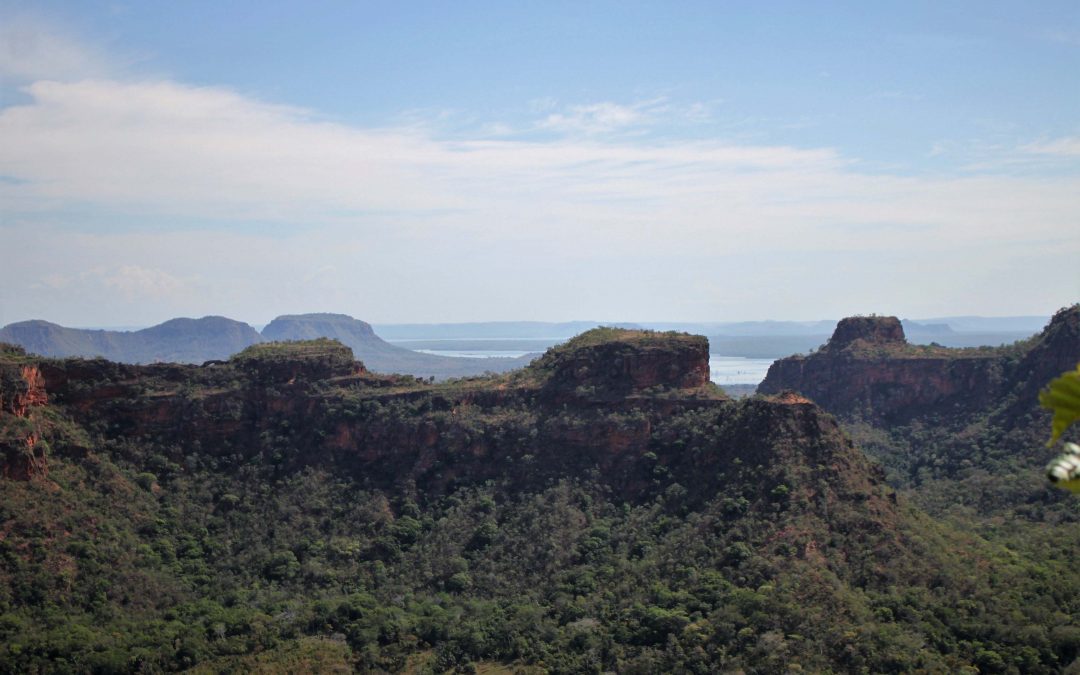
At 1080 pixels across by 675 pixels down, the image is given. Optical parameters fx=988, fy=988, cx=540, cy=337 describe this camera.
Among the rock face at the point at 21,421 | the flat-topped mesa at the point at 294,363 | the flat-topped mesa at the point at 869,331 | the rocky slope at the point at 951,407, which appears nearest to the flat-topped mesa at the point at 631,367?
the flat-topped mesa at the point at 294,363

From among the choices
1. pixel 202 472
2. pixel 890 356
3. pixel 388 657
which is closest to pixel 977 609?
pixel 388 657

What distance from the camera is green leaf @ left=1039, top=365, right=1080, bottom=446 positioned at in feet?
18.8

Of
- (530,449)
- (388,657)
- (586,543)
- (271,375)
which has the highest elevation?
(271,375)

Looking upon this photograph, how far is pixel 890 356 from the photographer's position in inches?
3949

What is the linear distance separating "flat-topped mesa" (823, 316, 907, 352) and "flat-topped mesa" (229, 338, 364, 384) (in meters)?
60.7

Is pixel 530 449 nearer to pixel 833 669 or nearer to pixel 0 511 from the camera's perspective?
pixel 833 669

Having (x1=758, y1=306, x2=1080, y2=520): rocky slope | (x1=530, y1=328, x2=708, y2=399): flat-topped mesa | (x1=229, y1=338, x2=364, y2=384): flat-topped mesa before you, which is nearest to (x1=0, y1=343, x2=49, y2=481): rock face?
(x1=229, y1=338, x2=364, y2=384): flat-topped mesa

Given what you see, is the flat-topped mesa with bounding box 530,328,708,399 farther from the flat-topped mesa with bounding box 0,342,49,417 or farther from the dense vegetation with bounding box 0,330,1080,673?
the flat-topped mesa with bounding box 0,342,49,417

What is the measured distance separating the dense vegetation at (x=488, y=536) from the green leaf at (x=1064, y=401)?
3715 cm

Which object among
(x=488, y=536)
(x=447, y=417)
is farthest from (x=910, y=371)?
(x=488, y=536)

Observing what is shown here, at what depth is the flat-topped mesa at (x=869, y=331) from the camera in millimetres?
107438

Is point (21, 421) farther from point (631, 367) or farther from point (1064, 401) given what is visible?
point (1064, 401)

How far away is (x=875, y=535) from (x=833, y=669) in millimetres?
10614

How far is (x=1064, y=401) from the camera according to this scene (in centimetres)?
586
